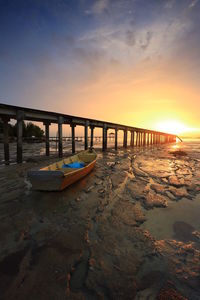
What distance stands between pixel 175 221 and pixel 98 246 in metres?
2.37

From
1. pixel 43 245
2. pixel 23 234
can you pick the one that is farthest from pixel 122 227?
pixel 23 234

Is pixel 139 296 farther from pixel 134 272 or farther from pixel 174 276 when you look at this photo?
pixel 174 276

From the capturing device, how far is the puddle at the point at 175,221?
10.3 ft

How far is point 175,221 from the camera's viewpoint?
366cm

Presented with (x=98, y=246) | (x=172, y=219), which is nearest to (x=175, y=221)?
(x=172, y=219)

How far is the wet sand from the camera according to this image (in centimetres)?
194

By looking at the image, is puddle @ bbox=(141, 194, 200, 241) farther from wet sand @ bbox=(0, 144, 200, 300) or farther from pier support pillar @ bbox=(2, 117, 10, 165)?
pier support pillar @ bbox=(2, 117, 10, 165)

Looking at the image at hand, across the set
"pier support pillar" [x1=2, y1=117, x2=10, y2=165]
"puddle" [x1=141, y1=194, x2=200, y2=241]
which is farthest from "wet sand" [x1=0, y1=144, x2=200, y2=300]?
"pier support pillar" [x1=2, y1=117, x2=10, y2=165]

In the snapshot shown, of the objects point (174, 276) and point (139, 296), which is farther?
point (174, 276)

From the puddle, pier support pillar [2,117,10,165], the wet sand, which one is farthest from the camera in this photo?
pier support pillar [2,117,10,165]

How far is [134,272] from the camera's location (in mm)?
2199

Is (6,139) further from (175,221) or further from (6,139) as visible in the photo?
(175,221)

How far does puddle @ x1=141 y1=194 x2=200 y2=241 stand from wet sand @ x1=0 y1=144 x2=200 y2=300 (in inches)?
0.9

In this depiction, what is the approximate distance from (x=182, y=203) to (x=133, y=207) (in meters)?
1.90
